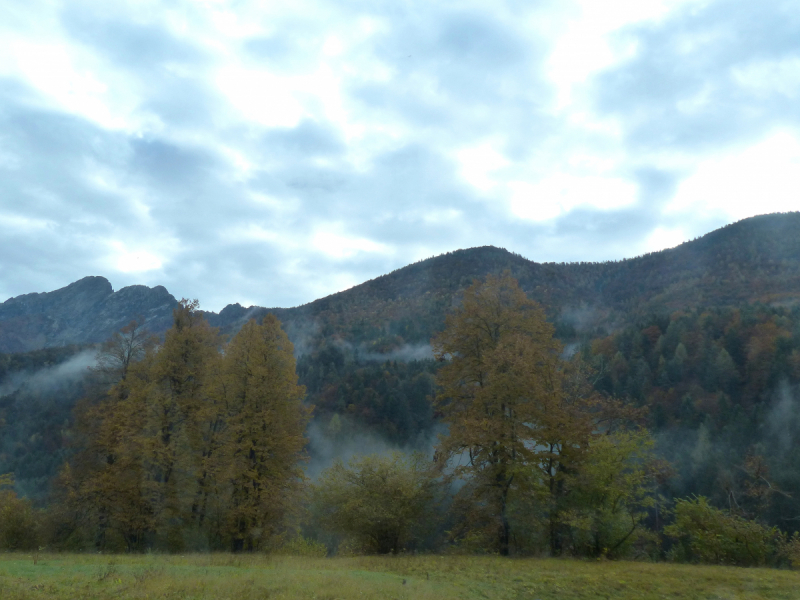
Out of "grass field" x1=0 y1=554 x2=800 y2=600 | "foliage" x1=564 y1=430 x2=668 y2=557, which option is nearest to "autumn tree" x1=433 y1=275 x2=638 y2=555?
"foliage" x1=564 y1=430 x2=668 y2=557

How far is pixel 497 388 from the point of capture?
23594 mm

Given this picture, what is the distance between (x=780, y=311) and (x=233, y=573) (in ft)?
488

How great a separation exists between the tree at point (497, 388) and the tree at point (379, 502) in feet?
6.84

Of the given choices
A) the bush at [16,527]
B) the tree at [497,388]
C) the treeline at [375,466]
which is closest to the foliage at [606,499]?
the treeline at [375,466]

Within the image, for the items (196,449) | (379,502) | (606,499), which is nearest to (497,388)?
(606,499)

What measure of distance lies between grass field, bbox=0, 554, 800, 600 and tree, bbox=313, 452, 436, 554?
11.8 feet

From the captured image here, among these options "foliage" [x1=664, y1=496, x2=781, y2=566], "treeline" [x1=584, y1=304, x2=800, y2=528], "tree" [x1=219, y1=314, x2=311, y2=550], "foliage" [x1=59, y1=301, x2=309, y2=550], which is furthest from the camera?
"treeline" [x1=584, y1=304, x2=800, y2=528]

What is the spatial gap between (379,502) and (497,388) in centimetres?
756

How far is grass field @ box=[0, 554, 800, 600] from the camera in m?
11.4

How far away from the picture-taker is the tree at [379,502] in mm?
23812

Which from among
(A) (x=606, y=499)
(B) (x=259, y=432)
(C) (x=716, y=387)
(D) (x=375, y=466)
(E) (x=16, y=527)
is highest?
(B) (x=259, y=432)

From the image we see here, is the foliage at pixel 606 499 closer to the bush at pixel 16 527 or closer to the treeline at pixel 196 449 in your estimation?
the treeline at pixel 196 449

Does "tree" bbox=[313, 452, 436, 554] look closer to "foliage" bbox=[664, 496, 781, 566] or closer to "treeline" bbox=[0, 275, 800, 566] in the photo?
"treeline" bbox=[0, 275, 800, 566]

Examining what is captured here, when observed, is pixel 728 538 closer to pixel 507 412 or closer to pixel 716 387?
pixel 507 412
